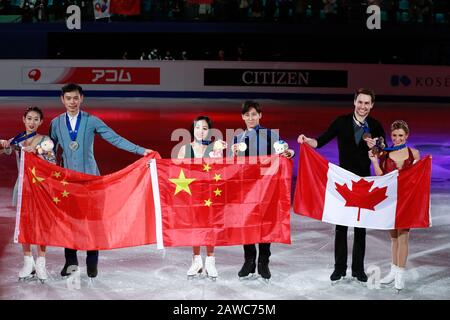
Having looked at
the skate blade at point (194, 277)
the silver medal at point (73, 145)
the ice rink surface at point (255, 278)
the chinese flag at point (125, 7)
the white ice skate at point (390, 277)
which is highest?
the chinese flag at point (125, 7)

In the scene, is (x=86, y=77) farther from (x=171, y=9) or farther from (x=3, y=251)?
(x=3, y=251)

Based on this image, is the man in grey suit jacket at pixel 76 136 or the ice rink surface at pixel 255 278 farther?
the man in grey suit jacket at pixel 76 136

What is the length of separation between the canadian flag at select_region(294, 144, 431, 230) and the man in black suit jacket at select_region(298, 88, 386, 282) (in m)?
0.11

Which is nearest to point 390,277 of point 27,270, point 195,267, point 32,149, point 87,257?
point 195,267

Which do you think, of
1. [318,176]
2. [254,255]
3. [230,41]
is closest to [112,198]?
[254,255]

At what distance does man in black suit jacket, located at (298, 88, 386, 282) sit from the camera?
7305 mm

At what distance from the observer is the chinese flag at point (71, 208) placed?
7.34 meters

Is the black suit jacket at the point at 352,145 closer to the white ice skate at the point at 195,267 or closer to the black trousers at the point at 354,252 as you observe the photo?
the black trousers at the point at 354,252

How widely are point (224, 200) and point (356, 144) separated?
1339 mm

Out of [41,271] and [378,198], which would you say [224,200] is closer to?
[378,198]

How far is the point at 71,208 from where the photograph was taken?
736cm

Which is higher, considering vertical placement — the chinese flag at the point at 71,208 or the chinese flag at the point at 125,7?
the chinese flag at the point at 125,7

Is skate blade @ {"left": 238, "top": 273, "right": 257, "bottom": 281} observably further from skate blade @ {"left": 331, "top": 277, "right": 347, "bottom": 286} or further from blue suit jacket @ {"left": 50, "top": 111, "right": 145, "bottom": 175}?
blue suit jacket @ {"left": 50, "top": 111, "right": 145, "bottom": 175}

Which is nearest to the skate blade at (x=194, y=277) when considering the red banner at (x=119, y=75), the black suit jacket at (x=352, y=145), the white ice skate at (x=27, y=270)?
the white ice skate at (x=27, y=270)
